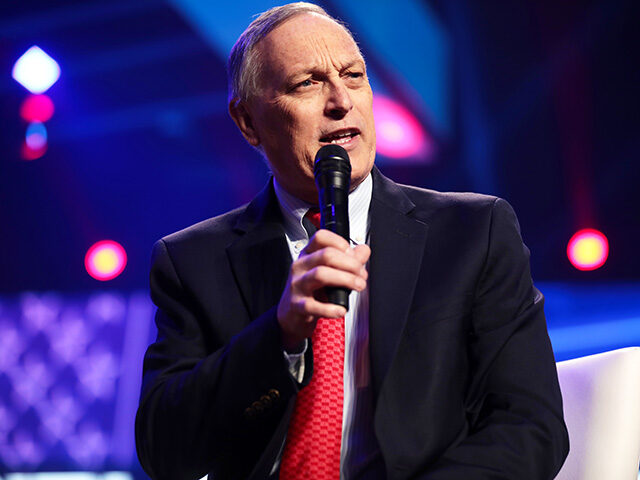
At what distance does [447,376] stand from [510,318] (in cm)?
17

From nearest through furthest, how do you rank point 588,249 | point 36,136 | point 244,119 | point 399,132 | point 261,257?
point 261,257 → point 244,119 → point 588,249 → point 399,132 → point 36,136

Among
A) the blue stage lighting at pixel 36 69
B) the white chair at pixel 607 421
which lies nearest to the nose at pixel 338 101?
the white chair at pixel 607 421

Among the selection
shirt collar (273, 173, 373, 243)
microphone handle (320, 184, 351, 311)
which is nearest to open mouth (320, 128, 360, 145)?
shirt collar (273, 173, 373, 243)

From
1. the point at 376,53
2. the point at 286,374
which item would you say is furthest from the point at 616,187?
the point at 286,374

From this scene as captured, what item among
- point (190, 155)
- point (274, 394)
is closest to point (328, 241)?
point (274, 394)

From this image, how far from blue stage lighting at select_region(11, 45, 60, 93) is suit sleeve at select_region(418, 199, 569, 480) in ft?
8.72

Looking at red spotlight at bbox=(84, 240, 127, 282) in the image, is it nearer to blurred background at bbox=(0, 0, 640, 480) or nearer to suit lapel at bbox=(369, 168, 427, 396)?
blurred background at bbox=(0, 0, 640, 480)

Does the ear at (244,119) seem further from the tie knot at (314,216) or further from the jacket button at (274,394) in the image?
the jacket button at (274,394)

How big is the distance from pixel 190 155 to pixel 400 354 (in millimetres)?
2276

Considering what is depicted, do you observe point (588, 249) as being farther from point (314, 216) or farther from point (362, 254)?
point (362, 254)

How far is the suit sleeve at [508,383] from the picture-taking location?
1212 millimetres

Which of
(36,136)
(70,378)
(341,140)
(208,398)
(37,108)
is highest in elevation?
(37,108)

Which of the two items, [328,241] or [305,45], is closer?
[328,241]

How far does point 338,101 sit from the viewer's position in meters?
1.57
